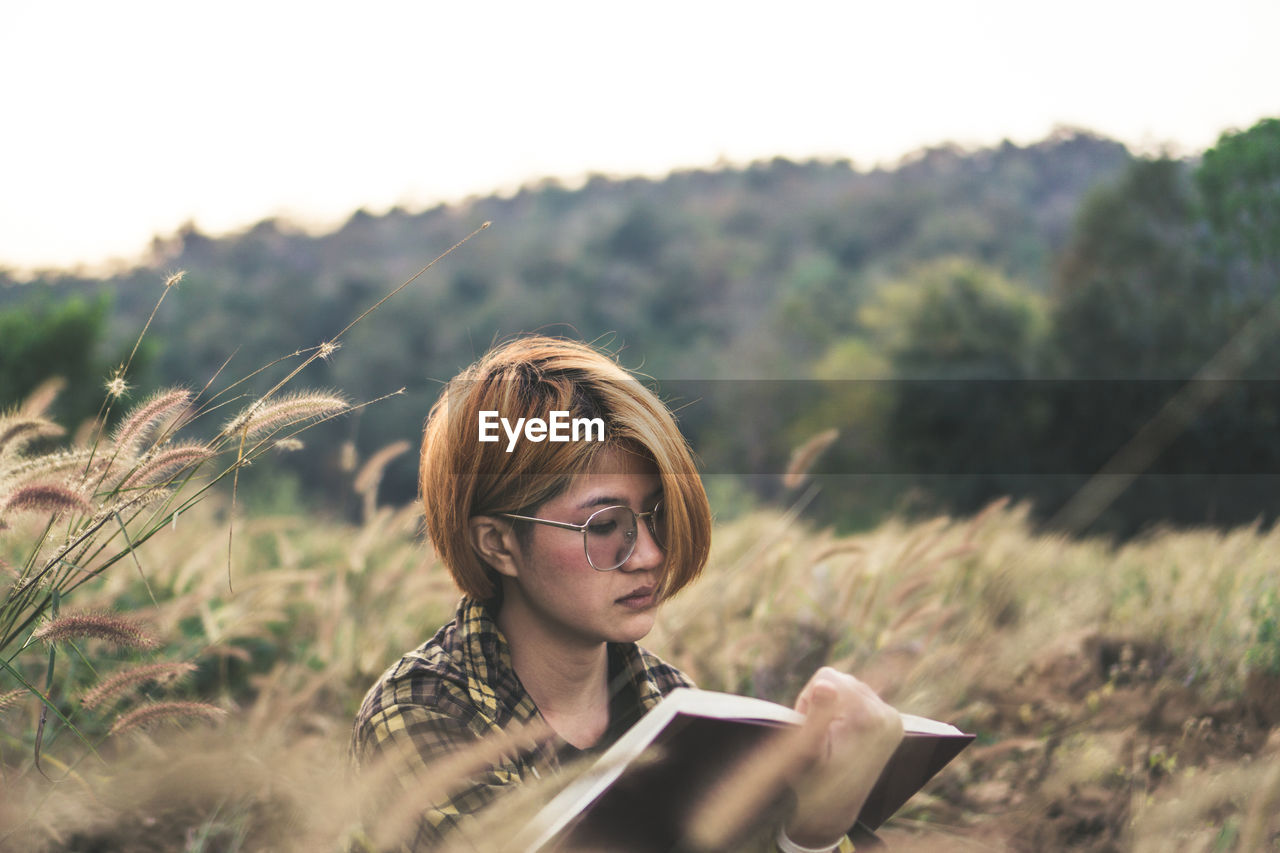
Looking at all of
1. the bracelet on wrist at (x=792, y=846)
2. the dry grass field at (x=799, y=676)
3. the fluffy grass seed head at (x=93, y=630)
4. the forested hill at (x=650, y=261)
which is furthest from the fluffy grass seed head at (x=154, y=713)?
the forested hill at (x=650, y=261)

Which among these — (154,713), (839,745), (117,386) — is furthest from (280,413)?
(839,745)

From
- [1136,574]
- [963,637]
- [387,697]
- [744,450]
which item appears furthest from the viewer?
[744,450]

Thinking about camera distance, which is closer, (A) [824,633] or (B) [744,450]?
(A) [824,633]

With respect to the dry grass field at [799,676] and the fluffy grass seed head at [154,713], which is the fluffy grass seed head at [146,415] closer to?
the dry grass field at [799,676]

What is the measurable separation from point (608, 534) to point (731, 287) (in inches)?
2096

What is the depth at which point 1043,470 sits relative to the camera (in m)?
18.5

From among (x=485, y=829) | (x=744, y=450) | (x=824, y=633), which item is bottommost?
(x=744, y=450)

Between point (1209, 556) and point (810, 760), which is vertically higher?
point (810, 760)

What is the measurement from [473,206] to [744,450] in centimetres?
3538

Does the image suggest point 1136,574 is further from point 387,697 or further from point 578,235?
point 578,235

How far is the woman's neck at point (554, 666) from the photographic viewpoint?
1.90 meters

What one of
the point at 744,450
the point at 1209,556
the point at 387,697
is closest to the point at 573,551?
the point at 387,697

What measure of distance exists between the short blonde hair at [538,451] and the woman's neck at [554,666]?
0.41 feet

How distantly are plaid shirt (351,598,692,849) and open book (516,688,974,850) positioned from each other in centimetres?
21
